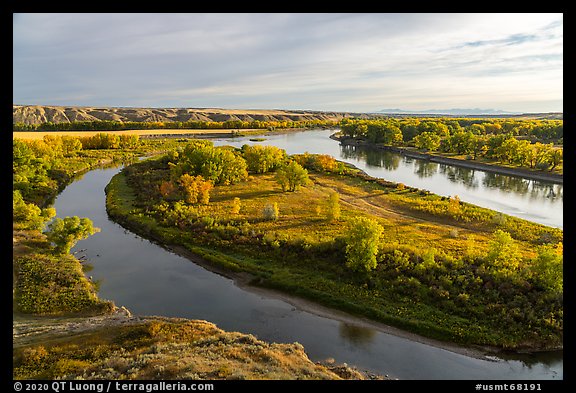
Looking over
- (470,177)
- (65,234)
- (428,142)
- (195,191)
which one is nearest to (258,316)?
(65,234)

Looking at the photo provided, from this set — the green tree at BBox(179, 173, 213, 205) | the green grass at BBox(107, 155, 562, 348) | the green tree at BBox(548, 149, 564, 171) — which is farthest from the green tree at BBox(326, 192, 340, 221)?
the green tree at BBox(548, 149, 564, 171)

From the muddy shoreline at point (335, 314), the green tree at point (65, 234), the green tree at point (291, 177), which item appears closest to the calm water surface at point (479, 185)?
the green tree at point (291, 177)

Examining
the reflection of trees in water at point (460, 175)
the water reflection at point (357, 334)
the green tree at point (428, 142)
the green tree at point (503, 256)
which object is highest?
the green tree at point (428, 142)

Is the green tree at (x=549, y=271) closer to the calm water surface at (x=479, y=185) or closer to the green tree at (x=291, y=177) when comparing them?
the calm water surface at (x=479, y=185)

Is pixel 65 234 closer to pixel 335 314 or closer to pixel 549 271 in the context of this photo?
pixel 335 314

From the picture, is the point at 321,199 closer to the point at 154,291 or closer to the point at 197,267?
the point at 197,267

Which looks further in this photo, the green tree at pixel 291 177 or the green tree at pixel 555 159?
the green tree at pixel 555 159

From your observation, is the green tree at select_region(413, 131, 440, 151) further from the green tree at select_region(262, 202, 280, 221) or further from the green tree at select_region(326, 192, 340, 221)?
the green tree at select_region(262, 202, 280, 221)
